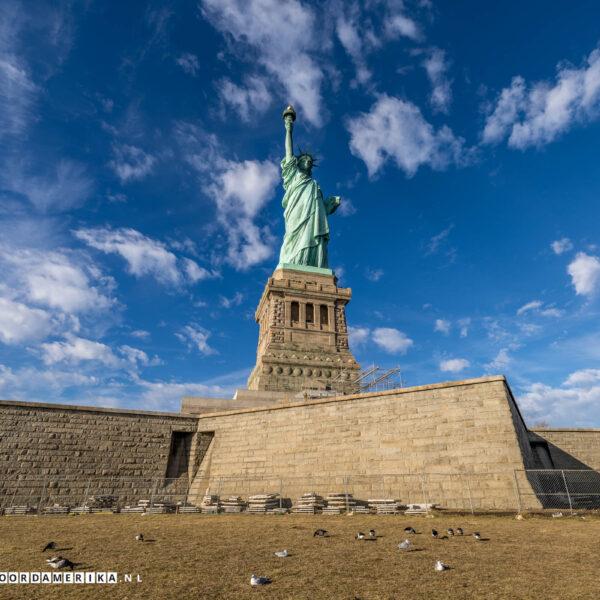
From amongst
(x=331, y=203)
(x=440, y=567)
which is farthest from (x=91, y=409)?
(x=331, y=203)

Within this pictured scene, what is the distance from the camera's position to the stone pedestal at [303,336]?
32.1 m

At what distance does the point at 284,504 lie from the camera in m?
17.9

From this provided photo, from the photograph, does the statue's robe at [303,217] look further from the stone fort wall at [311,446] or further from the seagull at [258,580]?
the seagull at [258,580]

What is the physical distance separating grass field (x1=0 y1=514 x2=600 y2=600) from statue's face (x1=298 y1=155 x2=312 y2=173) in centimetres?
4189

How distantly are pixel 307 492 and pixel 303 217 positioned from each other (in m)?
30.7

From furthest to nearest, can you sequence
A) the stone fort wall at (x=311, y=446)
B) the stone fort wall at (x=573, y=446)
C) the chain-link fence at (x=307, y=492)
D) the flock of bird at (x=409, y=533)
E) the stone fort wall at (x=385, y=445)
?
the stone fort wall at (x=573, y=446), the stone fort wall at (x=311, y=446), the stone fort wall at (x=385, y=445), the chain-link fence at (x=307, y=492), the flock of bird at (x=409, y=533)

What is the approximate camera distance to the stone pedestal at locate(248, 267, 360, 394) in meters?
32.1

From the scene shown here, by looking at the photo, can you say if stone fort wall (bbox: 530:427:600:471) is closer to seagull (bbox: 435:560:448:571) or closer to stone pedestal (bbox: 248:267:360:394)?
stone pedestal (bbox: 248:267:360:394)

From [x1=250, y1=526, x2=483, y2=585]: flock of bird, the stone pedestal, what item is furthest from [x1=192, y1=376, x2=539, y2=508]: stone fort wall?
the stone pedestal

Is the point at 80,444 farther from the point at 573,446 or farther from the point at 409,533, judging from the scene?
the point at 573,446

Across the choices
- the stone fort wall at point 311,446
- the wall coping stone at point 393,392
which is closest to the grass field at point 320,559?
the stone fort wall at point 311,446

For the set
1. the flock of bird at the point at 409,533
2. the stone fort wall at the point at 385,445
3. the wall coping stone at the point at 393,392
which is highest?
the wall coping stone at the point at 393,392

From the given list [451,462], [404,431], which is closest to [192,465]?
[404,431]

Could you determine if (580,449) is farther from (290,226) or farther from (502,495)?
(290,226)
